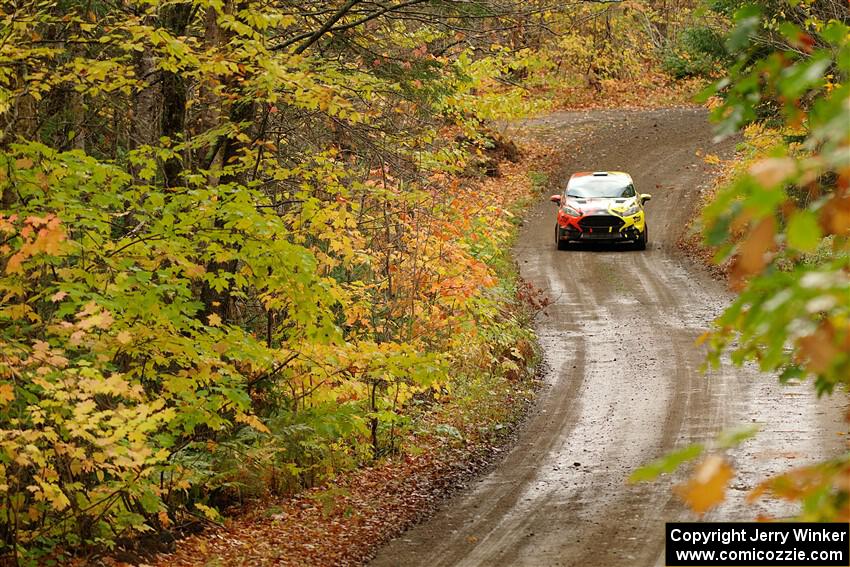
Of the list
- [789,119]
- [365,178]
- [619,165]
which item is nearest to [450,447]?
[365,178]

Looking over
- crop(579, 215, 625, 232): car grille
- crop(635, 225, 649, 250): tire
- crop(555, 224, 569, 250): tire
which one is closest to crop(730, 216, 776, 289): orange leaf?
crop(579, 215, 625, 232): car grille

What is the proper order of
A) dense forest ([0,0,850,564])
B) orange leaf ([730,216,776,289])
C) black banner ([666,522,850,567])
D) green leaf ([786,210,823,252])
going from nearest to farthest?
1. green leaf ([786,210,823,252])
2. orange leaf ([730,216,776,289])
3. dense forest ([0,0,850,564])
4. black banner ([666,522,850,567])

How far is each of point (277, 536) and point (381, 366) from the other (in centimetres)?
198

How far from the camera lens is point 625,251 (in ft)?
85.8

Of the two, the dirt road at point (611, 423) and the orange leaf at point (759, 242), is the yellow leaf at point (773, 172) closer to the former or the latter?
the orange leaf at point (759, 242)

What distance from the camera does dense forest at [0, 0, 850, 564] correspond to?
3303 millimetres

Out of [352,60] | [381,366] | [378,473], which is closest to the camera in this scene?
[381,366]

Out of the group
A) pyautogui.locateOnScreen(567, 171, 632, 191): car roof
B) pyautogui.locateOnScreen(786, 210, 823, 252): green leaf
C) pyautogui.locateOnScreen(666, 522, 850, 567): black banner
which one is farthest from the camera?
pyautogui.locateOnScreen(567, 171, 632, 191): car roof

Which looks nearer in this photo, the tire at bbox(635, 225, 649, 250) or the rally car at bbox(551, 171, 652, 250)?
the rally car at bbox(551, 171, 652, 250)

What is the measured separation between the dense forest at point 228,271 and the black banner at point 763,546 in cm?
45

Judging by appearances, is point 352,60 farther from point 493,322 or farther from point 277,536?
point 277,536

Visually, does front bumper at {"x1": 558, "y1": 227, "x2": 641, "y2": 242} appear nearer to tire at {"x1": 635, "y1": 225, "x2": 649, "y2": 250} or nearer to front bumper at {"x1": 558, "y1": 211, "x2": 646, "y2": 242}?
front bumper at {"x1": 558, "y1": 211, "x2": 646, "y2": 242}

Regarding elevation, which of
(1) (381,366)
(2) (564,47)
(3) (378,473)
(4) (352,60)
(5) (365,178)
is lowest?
(3) (378,473)

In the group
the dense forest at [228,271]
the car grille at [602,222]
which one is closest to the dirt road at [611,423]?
the car grille at [602,222]
